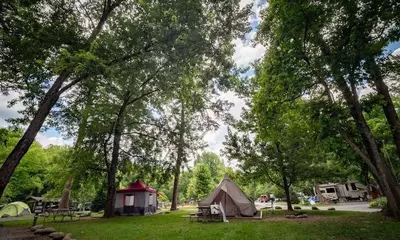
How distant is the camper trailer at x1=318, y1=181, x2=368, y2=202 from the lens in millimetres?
33094

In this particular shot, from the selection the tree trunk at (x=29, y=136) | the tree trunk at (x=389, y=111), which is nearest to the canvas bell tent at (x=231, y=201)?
the tree trunk at (x=389, y=111)

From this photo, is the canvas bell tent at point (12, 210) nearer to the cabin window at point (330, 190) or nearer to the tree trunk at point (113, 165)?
the tree trunk at point (113, 165)

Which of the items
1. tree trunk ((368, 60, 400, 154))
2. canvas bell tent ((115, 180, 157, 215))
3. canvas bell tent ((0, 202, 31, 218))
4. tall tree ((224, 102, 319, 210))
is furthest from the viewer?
canvas bell tent ((0, 202, 31, 218))

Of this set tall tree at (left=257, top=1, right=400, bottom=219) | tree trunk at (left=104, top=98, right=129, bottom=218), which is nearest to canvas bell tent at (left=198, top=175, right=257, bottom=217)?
tree trunk at (left=104, top=98, right=129, bottom=218)

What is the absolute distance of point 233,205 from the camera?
14.2 m

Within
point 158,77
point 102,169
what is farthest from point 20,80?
point 102,169

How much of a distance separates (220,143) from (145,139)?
6389 mm

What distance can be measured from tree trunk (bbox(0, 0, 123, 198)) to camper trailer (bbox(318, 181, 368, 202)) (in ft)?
121

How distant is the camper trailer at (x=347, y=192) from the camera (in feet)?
109

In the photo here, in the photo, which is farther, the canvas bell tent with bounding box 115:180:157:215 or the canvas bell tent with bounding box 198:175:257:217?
the canvas bell tent with bounding box 115:180:157:215

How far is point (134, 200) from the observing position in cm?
2061

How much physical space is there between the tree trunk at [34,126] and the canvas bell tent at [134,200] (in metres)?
14.1

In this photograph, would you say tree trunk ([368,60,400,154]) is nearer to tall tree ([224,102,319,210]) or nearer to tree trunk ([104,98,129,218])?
tall tree ([224,102,319,210])

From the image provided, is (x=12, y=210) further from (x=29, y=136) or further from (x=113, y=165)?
(x=29, y=136)
